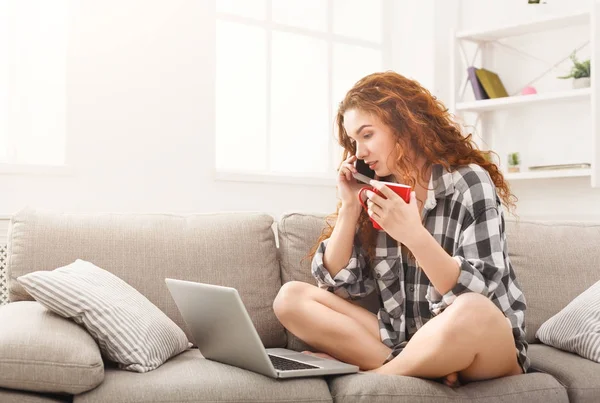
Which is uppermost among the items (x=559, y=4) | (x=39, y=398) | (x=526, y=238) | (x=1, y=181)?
(x=559, y=4)

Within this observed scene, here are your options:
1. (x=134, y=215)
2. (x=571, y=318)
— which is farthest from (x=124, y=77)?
(x=571, y=318)

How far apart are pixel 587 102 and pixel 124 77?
227 centimetres

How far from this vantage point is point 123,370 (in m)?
1.87

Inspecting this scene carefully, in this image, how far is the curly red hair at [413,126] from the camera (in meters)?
2.12

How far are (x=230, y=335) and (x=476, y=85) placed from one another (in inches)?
102

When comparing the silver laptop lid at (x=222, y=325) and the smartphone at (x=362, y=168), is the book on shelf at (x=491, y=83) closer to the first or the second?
the smartphone at (x=362, y=168)

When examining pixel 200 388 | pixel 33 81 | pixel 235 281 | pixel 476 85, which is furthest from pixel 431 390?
pixel 476 85

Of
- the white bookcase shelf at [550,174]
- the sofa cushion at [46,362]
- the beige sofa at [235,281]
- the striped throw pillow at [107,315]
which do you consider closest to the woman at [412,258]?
the beige sofa at [235,281]

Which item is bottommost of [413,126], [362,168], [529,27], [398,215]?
[398,215]

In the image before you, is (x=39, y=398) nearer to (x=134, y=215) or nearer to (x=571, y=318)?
(x=134, y=215)

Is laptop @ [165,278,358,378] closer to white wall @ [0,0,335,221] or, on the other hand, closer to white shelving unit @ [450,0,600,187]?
white wall @ [0,0,335,221]

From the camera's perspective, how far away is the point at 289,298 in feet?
7.07

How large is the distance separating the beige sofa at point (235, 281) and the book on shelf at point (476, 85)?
1.46m

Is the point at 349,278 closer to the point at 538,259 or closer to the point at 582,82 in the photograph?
the point at 538,259
